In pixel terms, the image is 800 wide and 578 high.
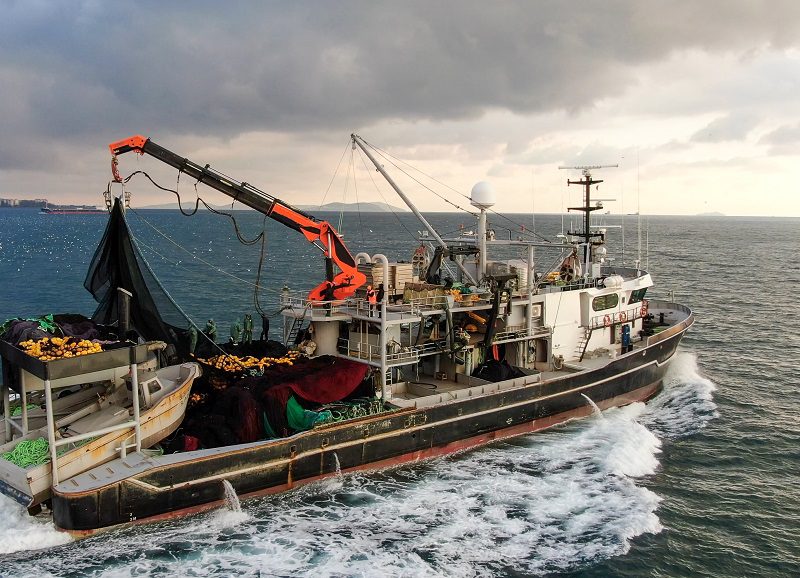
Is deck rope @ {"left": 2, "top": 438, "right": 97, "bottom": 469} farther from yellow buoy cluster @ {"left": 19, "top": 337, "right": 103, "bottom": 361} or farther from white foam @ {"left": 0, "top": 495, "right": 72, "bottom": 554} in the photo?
yellow buoy cluster @ {"left": 19, "top": 337, "right": 103, "bottom": 361}

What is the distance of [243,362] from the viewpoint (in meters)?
21.2

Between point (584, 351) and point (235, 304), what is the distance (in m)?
30.4

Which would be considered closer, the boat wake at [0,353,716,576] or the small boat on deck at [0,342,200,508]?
the boat wake at [0,353,716,576]

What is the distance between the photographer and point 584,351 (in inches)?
994

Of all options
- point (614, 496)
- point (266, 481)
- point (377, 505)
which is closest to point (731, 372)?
point (614, 496)

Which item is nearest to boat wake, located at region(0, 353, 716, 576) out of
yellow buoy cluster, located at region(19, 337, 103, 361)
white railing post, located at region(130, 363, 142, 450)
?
white railing post, located at region(130, 363, 142, 450)

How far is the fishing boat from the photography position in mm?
15883

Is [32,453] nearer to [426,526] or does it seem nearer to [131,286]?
[131,286]

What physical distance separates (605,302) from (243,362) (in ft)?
49.2

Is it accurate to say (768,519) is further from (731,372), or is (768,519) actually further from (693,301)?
(693,301)

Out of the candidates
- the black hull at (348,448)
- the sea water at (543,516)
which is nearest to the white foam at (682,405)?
the sea water at (543,516)

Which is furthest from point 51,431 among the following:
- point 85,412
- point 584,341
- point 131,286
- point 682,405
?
point 682,405

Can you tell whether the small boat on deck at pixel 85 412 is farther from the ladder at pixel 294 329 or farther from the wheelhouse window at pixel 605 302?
the wheelhouse window at pixel 605 302

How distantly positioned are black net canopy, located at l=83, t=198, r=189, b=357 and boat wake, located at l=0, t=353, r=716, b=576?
6.92 meters
